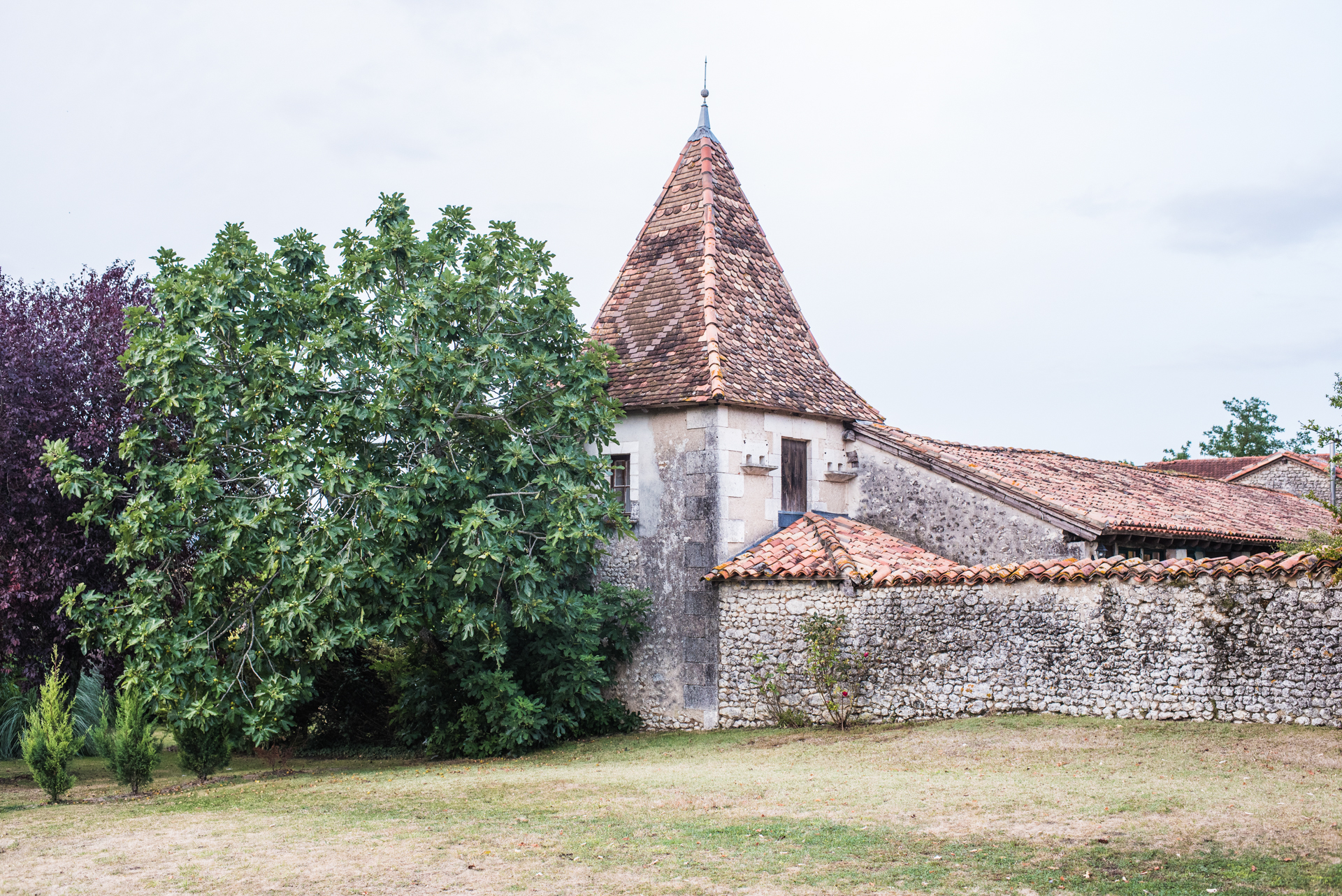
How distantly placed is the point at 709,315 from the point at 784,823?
10.8m

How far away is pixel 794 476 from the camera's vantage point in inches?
749

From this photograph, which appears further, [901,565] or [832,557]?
[832,557]

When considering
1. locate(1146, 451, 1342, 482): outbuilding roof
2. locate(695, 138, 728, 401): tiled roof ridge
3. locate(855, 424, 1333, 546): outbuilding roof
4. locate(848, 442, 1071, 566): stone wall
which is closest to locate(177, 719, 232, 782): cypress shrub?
locate(695, 138, 728, 401): tiled roof ridge

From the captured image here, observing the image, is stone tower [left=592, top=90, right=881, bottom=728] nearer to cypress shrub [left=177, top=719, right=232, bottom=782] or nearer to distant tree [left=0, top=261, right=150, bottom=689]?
cypress shrub [left=177, top=719, right=232, bottom=782]

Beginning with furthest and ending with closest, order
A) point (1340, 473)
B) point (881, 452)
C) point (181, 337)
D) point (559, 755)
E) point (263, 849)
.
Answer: point (1340, 473)
point (881, 452)
point (559, 755)
point (181, 337)
point (263, 849)

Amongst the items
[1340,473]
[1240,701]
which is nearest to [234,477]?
[1240,701]

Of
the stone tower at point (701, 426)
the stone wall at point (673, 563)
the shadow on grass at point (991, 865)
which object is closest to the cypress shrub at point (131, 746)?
the stone wall at point (673, 563)

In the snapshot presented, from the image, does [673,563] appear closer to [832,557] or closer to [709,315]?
[832,557]

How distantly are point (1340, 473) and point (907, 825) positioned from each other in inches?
1263

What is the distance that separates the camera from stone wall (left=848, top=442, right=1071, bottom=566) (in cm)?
1730

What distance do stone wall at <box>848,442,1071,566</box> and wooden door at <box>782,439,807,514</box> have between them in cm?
114

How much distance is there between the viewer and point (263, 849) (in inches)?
357

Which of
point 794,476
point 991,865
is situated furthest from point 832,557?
point 991,865

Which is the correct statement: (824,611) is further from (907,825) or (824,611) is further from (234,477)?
(234,477)
